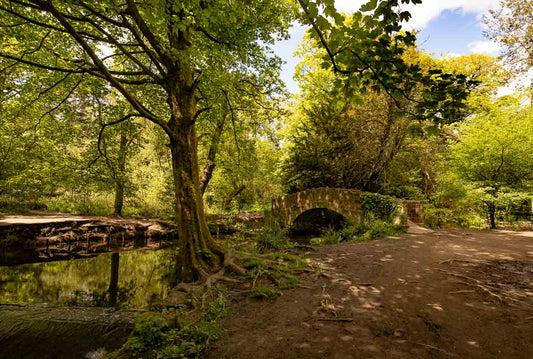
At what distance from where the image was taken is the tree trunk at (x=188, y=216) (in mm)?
5547

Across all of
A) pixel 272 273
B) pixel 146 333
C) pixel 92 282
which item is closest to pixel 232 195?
pixel 92 282

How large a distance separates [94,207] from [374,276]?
18.3 meters

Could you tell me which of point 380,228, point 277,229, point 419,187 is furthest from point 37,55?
point 419,187

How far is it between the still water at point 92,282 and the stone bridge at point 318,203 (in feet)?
21.7

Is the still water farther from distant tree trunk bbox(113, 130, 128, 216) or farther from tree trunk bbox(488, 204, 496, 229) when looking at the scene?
tree trunk bbox(488, 204, 496, 229)

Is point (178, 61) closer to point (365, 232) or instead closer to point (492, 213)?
point (365, 232)

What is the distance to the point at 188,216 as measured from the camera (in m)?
5.61

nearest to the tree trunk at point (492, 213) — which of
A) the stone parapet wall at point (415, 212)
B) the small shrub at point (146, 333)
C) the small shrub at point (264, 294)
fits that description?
the stone parapet wall at point (415, 212)

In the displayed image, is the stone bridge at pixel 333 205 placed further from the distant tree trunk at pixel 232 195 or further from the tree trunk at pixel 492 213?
the distant tree trunk at pixel 232 195

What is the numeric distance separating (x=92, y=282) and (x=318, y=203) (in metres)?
9.44

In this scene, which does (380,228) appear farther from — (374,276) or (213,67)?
(213,67)

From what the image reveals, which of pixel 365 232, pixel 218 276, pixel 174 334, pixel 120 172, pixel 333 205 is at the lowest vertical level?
pixel 174 334

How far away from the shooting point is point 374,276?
4934 millimetres

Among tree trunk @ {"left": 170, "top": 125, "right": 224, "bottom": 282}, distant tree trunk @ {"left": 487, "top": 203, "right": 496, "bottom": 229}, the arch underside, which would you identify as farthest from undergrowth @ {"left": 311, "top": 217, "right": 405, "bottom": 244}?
tree trunk @ {"left": 170, "top": 125, "right": 224, "bottom": 282}
